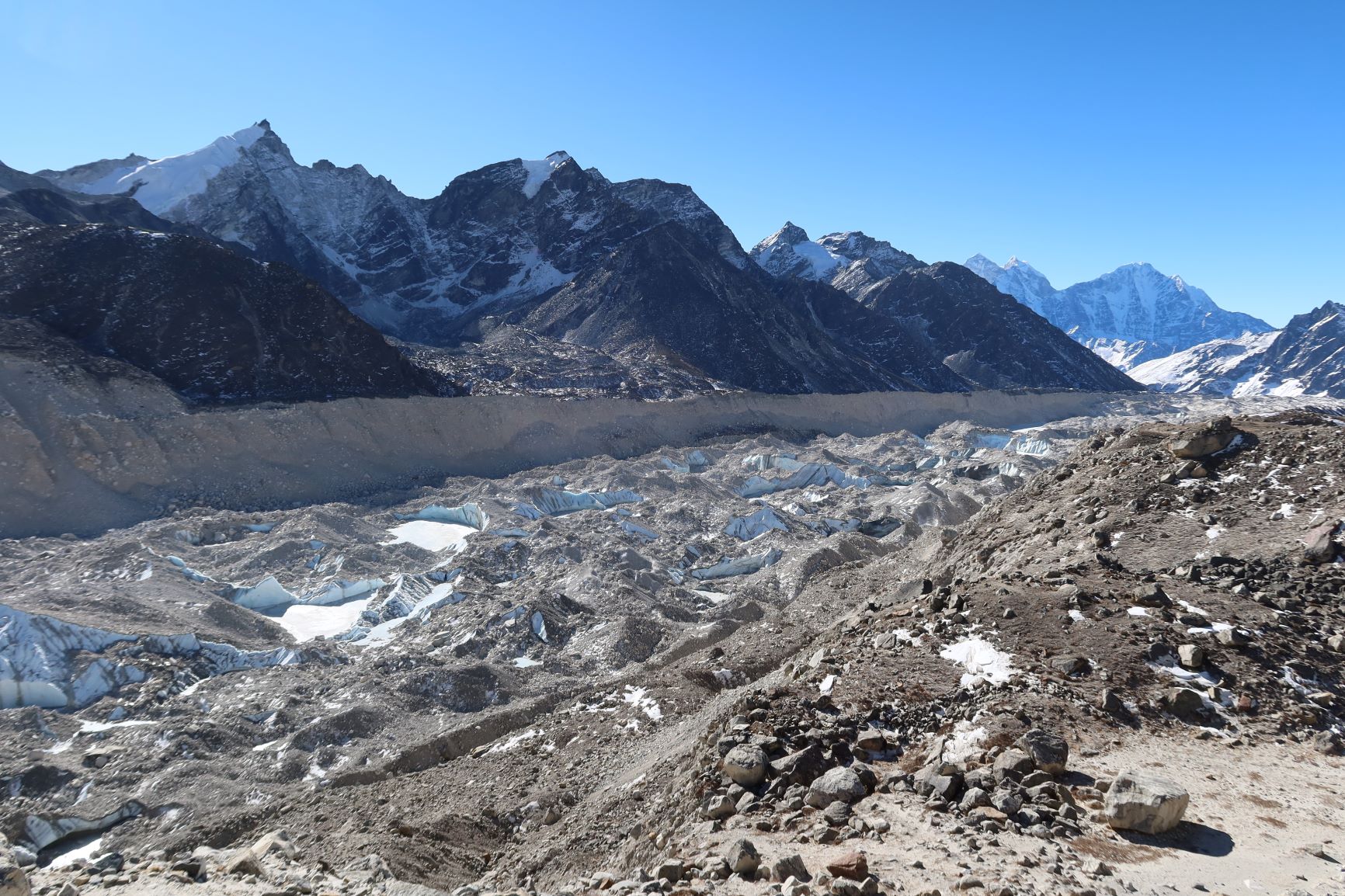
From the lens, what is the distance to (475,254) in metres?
83.1

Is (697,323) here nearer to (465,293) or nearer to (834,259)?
(465,293)

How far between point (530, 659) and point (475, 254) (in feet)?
242

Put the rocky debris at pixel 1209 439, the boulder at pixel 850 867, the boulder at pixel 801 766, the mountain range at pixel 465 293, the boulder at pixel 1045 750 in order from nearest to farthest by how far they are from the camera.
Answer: the boulder at pixel 850 867, the boulder at pixel 1045 750, the boulder at pixel 801 766, the rocky debris at pixel 1209 439, the mountain range at pixel 465 293

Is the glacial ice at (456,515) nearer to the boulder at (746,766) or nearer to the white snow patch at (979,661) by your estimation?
the white snow patch at (979,661)

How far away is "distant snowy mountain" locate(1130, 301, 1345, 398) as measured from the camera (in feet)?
374

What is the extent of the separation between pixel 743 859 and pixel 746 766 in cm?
117

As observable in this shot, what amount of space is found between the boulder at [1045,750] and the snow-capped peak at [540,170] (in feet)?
286

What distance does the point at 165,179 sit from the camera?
7638cm

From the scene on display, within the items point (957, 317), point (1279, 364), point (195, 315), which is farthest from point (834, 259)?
point (195, 315)

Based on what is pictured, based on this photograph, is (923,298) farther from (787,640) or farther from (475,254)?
(787,640)

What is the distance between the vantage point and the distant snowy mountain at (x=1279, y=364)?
114000 mm

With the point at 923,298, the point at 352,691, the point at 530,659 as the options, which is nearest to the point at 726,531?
the point at 530,659

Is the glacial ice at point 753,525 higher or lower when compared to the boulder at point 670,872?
lower

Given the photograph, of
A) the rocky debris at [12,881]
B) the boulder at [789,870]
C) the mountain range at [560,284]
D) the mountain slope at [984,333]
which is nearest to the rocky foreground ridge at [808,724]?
the boulder at [789,870]
